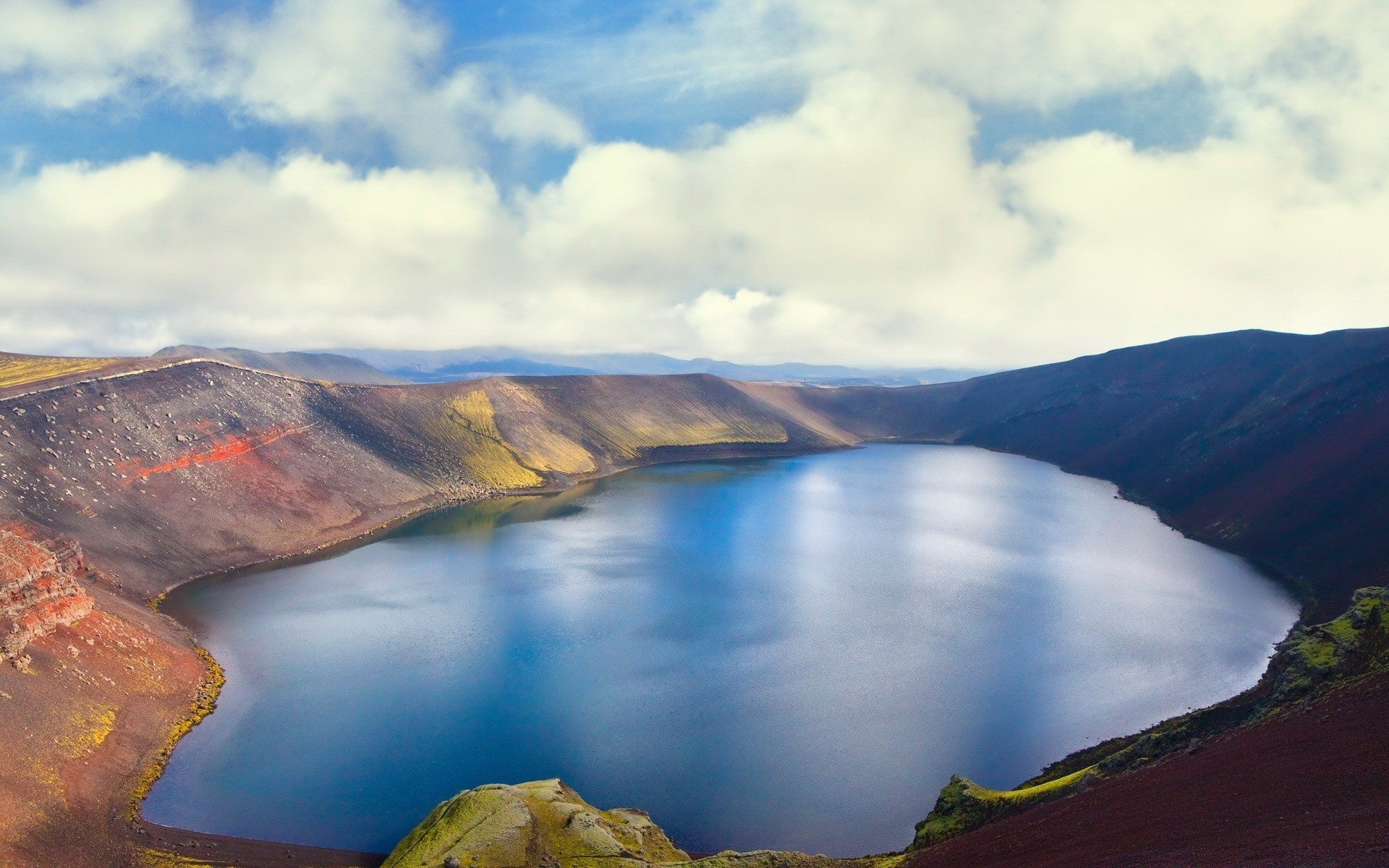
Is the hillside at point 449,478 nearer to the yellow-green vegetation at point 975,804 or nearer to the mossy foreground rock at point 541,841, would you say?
the yellow-green vegetation at point 975,804

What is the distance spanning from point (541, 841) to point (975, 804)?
1412 cm

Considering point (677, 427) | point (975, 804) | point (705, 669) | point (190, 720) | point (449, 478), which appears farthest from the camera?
point (677, 427)

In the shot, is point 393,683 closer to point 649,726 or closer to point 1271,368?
→ point 649,726

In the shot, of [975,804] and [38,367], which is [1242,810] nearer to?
[975,804]

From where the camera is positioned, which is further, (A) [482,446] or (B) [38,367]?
(A) [482,446]

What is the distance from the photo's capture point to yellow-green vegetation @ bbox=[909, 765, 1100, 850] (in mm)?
24047

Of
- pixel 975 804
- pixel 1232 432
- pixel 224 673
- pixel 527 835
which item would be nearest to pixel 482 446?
pixel 224 673

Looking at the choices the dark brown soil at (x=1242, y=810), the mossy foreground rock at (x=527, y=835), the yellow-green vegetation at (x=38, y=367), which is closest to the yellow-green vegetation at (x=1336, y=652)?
the dark brown soil at (x=1242, y=810)

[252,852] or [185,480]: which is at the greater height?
[185,480]

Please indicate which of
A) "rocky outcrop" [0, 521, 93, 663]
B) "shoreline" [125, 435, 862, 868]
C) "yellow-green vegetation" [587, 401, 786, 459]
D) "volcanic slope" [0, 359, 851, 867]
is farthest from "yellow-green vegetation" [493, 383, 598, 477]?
"rocky outcrop" [0, 521, 93, 663]

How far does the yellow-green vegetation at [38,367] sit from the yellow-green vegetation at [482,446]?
39.2m

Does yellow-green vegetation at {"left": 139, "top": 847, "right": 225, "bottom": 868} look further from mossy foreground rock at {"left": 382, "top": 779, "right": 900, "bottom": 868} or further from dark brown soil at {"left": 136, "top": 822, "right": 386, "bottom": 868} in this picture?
mossy foreground rock at {"left": 382, "top": 779, "right": 900, "bottom": 868}

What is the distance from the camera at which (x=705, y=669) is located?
42.0 m

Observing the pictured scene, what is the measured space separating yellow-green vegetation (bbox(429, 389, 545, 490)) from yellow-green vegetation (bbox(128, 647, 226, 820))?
6066cm
